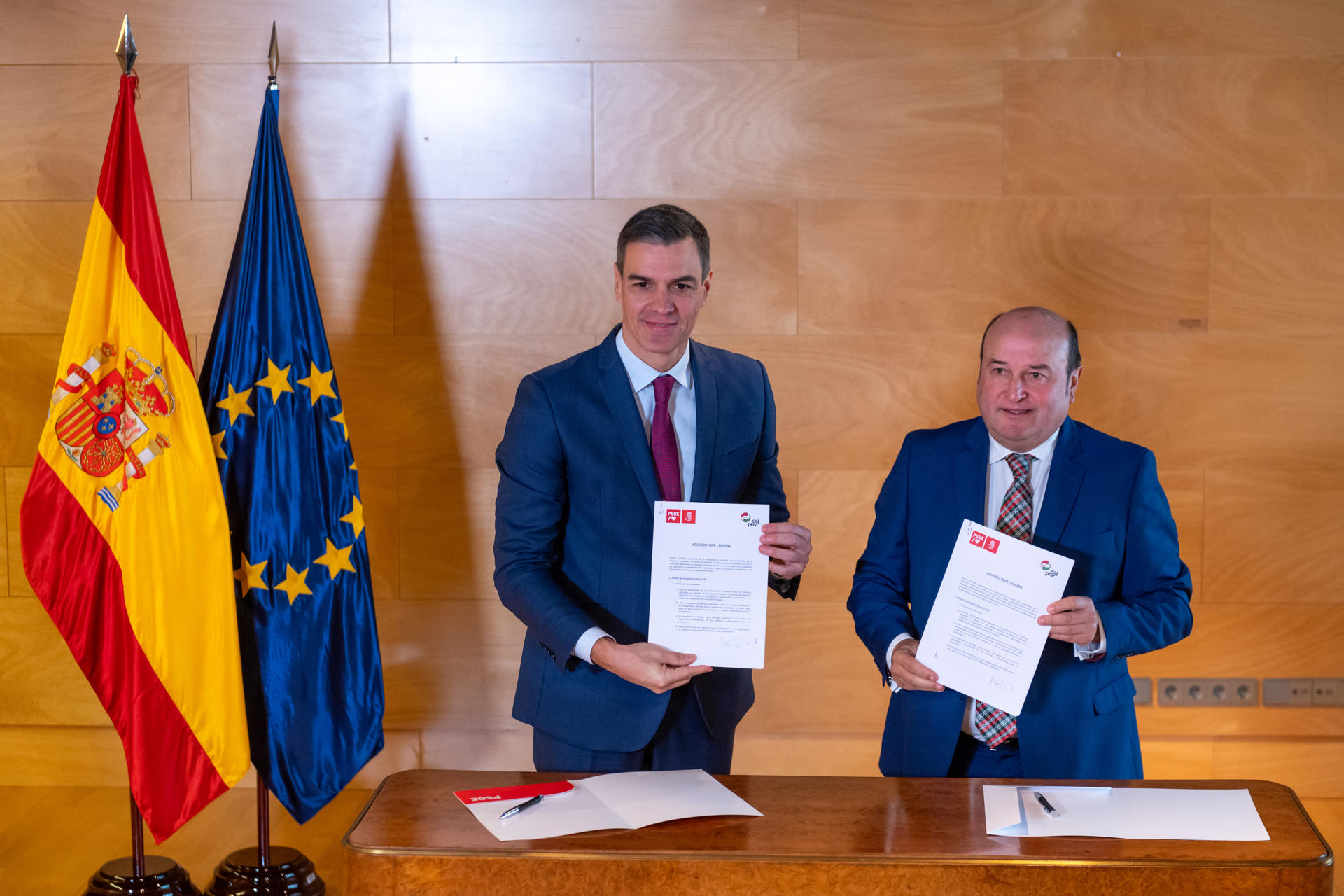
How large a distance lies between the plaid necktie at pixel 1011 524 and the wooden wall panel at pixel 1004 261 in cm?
160

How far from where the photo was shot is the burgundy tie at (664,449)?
2318mm

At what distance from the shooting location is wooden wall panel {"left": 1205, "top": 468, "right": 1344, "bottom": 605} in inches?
149

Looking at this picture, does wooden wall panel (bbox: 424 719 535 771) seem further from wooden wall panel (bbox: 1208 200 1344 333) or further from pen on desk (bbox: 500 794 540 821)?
wooden wall panel (bbox: 1208 200 1344 333)

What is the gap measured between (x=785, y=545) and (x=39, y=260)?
3122 mm

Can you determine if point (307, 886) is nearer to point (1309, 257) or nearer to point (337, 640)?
point (337, 640)

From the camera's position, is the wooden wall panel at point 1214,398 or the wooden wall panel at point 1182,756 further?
the wooden wall panel at point 1182,756

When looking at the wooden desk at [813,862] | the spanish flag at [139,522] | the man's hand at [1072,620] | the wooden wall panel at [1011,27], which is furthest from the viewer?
the wooden wall panel at [1011,27]

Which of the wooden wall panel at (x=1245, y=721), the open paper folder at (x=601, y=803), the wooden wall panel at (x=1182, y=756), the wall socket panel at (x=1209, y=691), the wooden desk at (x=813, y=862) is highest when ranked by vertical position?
the open paper folder at (x=601, y=803)

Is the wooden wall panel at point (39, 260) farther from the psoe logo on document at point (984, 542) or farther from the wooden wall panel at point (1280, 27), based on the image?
the wooden wall panel at point (1280, 27)

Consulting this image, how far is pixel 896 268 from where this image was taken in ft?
12.3

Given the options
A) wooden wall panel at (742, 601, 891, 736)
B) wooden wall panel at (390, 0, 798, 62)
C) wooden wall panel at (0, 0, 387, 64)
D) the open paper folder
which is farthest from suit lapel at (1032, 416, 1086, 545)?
wooden wall panel at (0, 0, 387, 64)

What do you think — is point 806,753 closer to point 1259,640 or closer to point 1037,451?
point 1259,640

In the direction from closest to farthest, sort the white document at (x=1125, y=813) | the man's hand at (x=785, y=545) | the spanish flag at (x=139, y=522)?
the white document at (x=1125, y=813)
the man's hand at (x=785, y=545)
the spanish flag at (x=139, y=522)

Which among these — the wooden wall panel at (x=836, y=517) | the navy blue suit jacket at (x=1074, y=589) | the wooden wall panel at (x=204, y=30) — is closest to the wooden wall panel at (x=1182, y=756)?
the wooden wall panel at (x=836, y=517)
